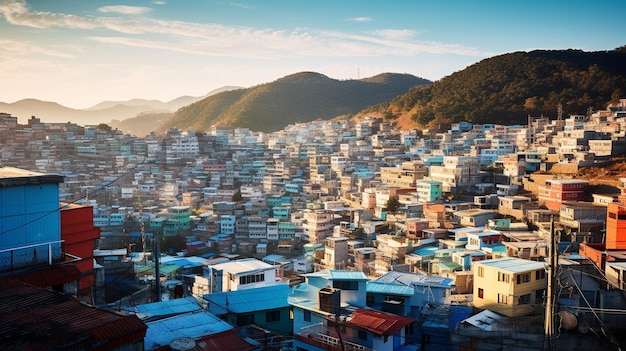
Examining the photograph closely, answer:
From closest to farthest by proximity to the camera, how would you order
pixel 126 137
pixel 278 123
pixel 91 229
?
pixel 91 229, pixel 126 137, pixel 278 123

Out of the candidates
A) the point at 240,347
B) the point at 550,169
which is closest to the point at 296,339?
the point at 240,347

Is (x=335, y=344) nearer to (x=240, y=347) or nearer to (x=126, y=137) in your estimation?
(x=240, y=347)

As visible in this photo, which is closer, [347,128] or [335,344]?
[335,344]

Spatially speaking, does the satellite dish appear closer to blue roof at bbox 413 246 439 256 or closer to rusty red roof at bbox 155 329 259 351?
rusty red roof at bbox 155 329 259 351

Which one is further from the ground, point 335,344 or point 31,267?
point 31,267

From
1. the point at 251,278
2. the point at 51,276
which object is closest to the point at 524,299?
the point at 251,278

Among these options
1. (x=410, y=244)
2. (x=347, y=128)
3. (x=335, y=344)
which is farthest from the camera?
A: (x=347, y=128)

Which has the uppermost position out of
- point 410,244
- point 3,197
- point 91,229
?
point 3,197
